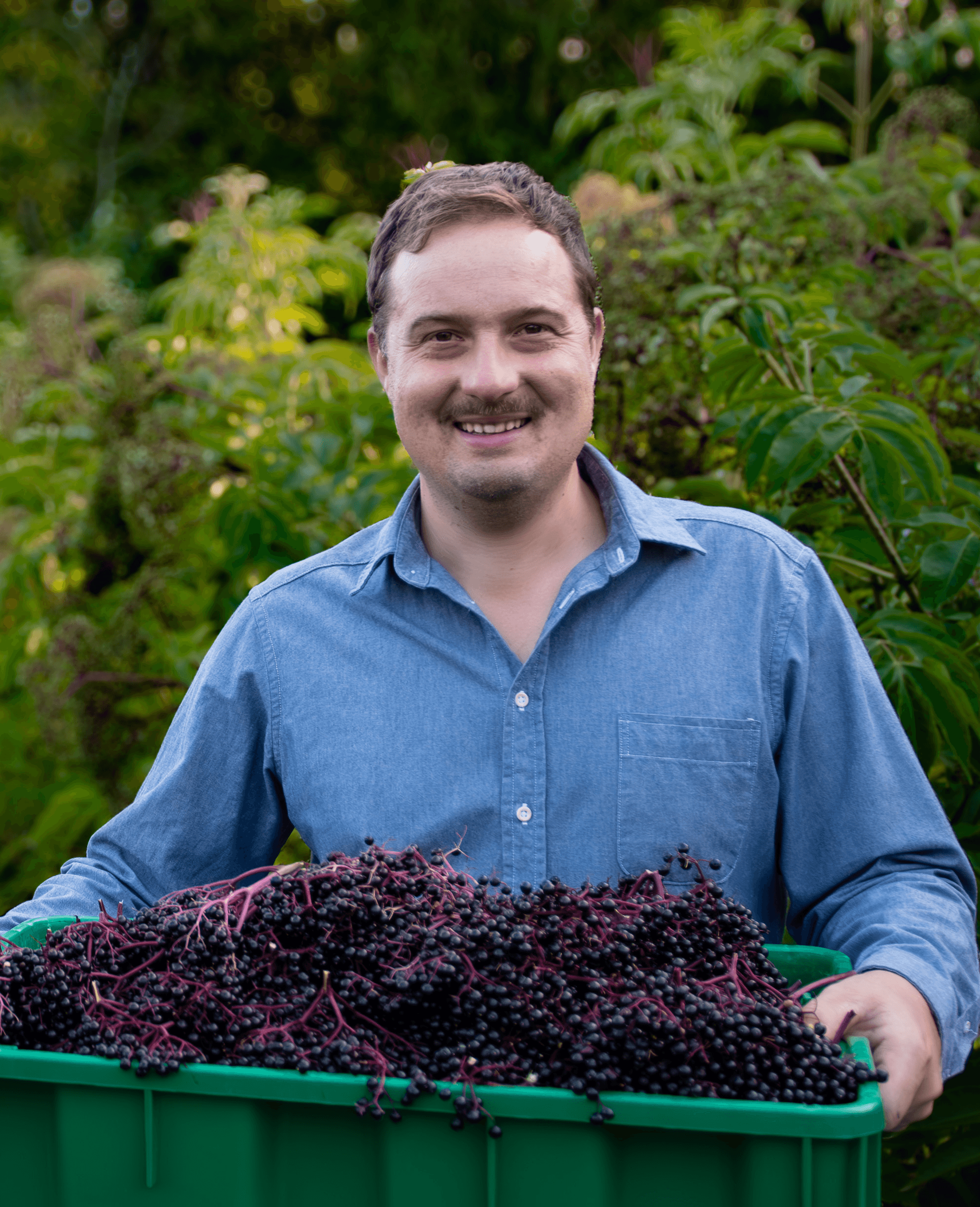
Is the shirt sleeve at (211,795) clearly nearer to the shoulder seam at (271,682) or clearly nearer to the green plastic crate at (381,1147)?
the shoulder seam at (271,682)

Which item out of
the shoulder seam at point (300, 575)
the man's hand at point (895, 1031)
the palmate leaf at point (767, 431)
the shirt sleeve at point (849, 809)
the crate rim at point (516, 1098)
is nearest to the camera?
the crate rim at point (516, 1098)

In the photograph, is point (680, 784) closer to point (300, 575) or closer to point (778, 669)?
point (778, 669)

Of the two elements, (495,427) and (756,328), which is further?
(756,328)

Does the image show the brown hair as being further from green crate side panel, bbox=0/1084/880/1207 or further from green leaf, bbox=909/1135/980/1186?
green leaf, bbox=909/1135/980/1186

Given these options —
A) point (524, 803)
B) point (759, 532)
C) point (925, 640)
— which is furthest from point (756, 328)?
point (524, 803)

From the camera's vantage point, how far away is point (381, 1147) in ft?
3.11

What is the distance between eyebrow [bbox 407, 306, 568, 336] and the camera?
58.0 inches

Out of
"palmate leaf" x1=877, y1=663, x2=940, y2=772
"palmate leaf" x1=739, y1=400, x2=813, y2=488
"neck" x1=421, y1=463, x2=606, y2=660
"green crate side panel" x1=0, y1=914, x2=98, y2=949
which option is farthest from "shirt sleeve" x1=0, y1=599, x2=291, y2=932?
"palmate leaf" x1=877, y1=663, x2=940, y2=772

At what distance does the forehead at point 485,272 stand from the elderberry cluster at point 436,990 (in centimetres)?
71

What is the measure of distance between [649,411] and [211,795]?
128cm

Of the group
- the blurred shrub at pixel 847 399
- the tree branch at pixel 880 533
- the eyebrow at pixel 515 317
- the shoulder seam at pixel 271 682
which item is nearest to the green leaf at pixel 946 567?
the blurred shrub at pixel 847 399

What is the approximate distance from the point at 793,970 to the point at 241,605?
0.92 metres

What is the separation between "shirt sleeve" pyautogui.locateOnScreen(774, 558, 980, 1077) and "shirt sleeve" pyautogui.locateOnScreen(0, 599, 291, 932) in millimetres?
714

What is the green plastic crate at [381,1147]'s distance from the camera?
0.88m
